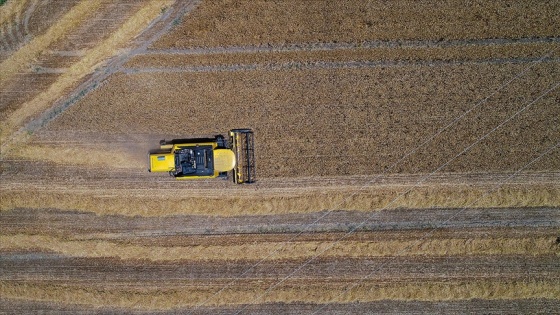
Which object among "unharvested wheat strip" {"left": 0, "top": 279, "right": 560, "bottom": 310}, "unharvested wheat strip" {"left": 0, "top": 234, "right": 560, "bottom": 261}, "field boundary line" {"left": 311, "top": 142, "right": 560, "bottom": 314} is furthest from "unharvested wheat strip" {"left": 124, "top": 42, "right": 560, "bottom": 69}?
"unharvested wheat strip" {"left": 0, "top": 279, "right": 560, "bottom": 310}

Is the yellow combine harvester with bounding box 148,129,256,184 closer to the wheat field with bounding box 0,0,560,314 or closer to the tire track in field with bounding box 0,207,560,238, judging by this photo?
the wheat field with bounding box 0,0,560,314

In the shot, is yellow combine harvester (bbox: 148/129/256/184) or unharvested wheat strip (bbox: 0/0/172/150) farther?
unharvested wheat strip (bbox: 0/0/172/150)

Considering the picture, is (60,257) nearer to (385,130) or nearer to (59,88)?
(59,88)

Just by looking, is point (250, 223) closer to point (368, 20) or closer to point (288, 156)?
point (288, 156)

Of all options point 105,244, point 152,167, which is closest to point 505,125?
point 152,167

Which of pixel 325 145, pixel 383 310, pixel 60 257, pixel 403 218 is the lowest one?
pixel 383 310

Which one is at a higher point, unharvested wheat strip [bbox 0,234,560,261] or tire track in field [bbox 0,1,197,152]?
tire track in field [bbox 0,1,197,152]

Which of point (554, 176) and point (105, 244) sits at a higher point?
point (554, 176)

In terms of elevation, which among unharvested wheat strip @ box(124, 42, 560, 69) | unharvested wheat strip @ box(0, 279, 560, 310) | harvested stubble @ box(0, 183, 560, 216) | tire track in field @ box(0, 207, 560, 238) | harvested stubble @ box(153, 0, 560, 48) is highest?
harvested stubble @ box(153, 0, 560, 48)
